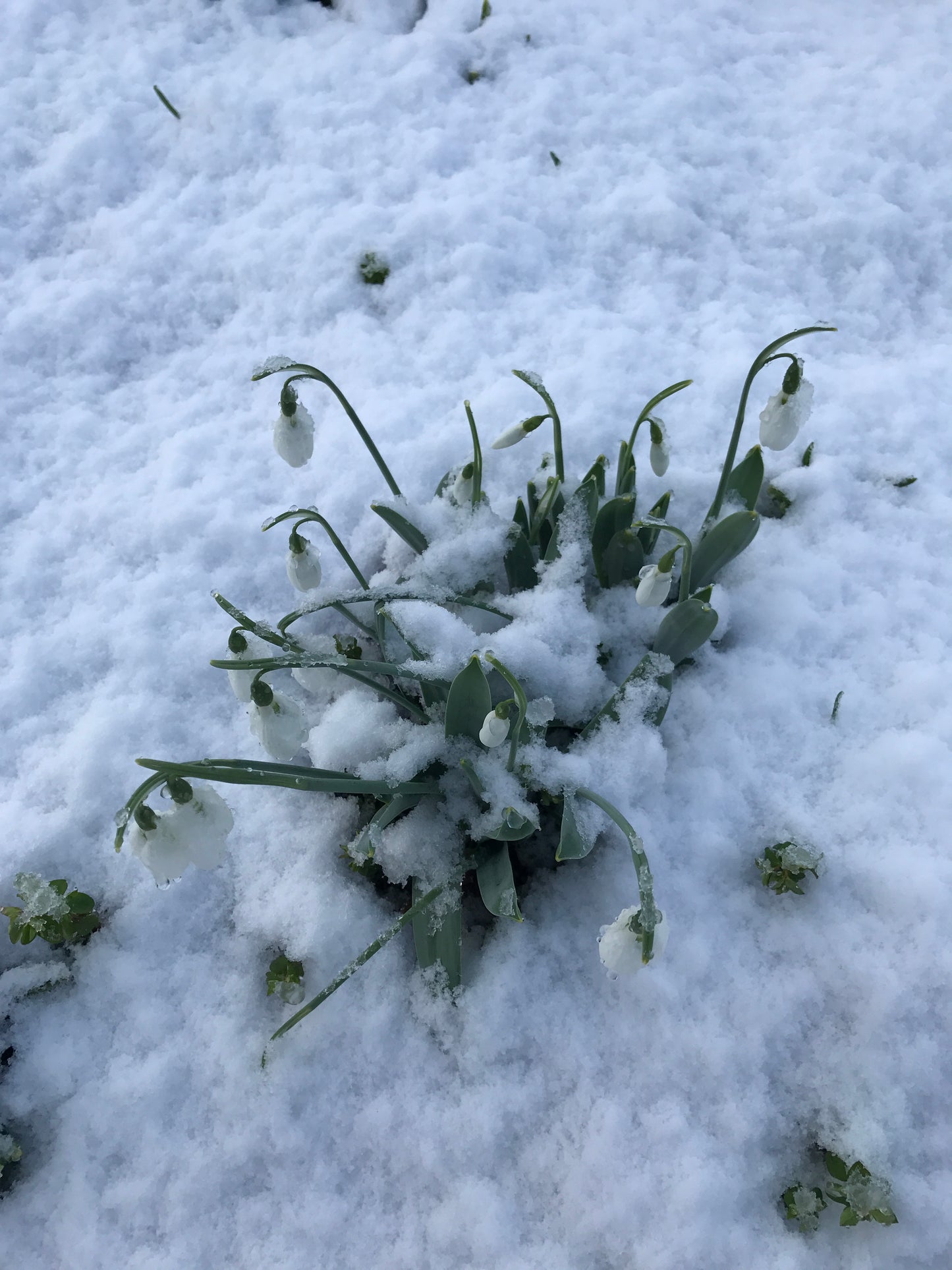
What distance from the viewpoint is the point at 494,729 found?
44.4 inches

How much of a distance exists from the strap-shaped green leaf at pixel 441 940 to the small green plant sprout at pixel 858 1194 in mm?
650

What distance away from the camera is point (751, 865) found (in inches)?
58.7

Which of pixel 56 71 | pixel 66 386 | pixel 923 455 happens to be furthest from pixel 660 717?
pixel 56 71

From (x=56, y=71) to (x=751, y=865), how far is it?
139 inches

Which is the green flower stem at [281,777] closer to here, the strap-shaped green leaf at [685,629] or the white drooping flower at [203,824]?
the white drooping flower at [203,824]

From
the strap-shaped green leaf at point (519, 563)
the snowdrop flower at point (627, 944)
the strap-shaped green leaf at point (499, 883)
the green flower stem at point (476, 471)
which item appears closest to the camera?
the snowdrop flower at point (627, 944)

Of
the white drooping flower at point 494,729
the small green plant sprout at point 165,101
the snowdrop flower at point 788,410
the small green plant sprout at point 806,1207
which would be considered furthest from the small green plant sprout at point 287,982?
the small green plant sprout at point 165,101

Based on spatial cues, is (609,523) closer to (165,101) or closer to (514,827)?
(514,827)

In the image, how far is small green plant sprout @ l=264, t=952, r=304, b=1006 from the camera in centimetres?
138

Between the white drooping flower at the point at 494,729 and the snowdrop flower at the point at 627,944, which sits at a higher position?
the white drooping flower at the point at 494,729

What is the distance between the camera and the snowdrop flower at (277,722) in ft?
3.48

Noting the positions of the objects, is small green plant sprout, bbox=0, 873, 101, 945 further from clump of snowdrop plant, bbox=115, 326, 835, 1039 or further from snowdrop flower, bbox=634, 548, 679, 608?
snowdrop flower, bbox=634, 548, 679, 608

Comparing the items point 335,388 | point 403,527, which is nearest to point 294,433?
point 335,388

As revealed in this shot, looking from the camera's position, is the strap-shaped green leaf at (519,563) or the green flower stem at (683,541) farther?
the strap-shaped green leaf at (519,563)
